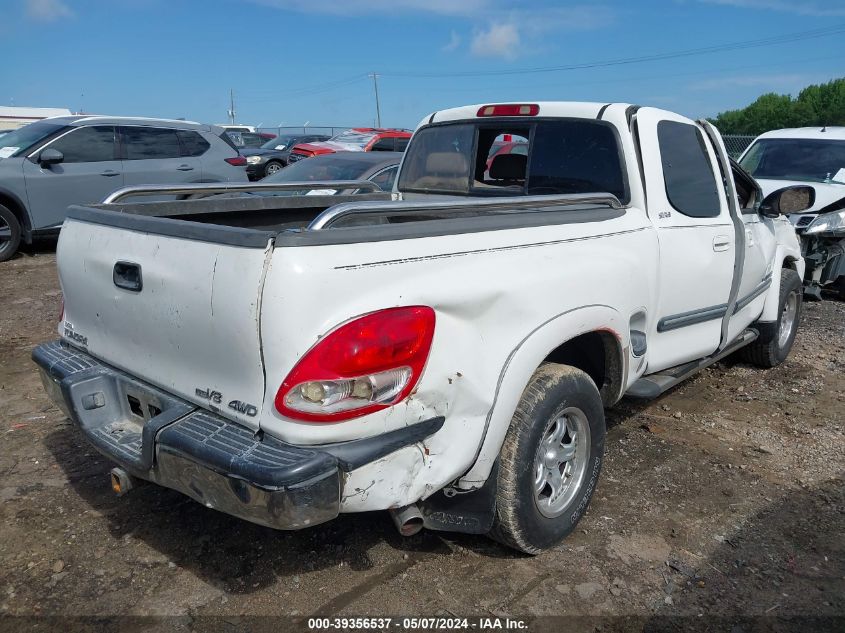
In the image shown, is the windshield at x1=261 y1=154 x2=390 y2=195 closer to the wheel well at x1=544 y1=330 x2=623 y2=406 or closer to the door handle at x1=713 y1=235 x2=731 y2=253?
the door handle at x1=713 y1=235 x2=731 y2=253

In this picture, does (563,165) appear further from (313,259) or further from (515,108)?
(313,259)

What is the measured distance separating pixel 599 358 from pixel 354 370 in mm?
1564

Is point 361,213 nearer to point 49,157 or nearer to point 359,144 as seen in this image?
point 49,157

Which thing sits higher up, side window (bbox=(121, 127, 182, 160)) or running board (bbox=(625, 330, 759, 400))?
side window (bbox=(121, 127, 182, 160))

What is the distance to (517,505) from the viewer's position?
2693 mm

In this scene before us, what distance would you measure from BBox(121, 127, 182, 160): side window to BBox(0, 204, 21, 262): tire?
1.75m

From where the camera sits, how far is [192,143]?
10805mm

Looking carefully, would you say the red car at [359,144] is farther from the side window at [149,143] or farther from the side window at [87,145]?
the side window at [87,145]

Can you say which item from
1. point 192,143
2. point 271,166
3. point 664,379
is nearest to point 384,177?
point 192,143

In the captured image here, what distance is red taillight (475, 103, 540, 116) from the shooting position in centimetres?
402

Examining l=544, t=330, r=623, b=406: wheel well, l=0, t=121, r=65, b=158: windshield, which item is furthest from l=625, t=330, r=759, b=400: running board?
l=0, t=121, r=65, b=158: windshield

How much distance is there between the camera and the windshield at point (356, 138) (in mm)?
16281

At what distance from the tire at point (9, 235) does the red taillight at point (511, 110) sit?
24.5 feet

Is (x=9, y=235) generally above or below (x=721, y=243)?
below
